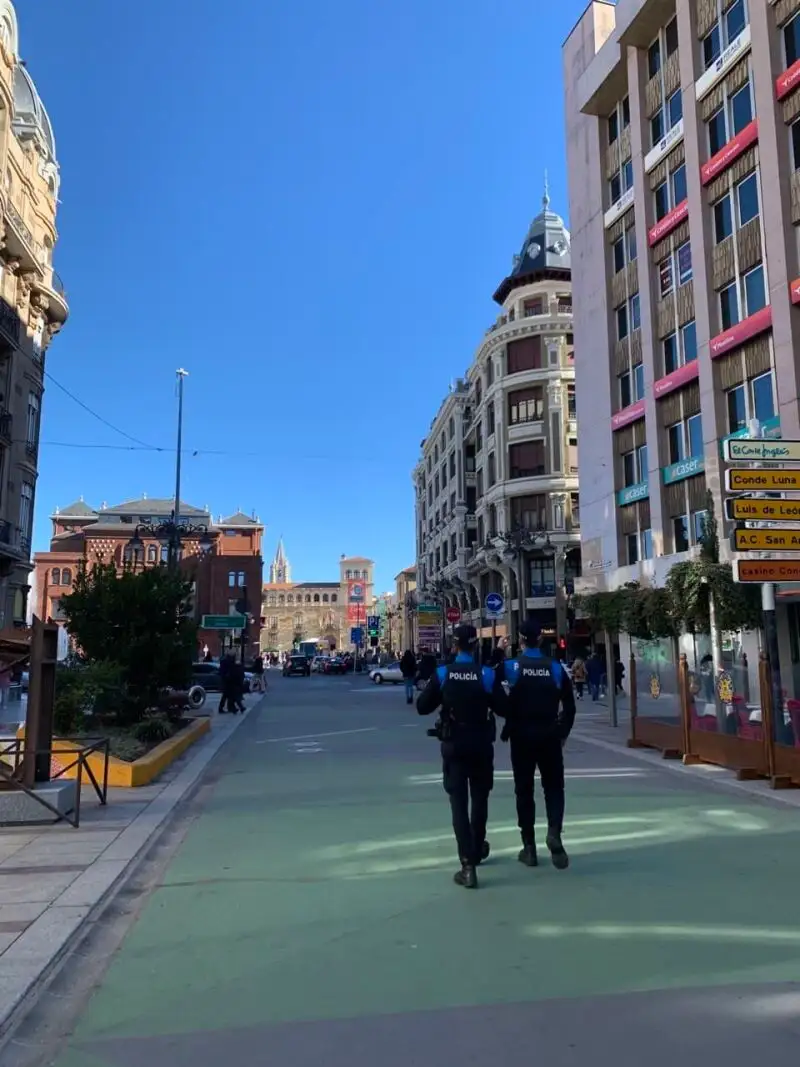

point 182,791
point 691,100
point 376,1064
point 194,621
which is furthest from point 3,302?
point 376,1064

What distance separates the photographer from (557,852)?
6.69m

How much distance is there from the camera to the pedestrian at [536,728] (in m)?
6.64

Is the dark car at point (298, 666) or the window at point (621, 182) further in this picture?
the dark car at point (298, 666)

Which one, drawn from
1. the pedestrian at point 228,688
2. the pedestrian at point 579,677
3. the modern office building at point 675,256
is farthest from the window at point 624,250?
the pedestrian at point 228,688

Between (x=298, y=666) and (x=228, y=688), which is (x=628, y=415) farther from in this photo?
(x=298, y=666)

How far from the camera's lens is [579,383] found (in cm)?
3572

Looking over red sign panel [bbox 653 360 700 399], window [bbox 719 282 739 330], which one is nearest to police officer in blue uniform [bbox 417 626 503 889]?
window [bbox 719 282 739 330]

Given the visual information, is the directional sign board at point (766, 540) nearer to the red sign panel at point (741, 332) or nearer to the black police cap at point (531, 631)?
the black police cap at point (531, 631)

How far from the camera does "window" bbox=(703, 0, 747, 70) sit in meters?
24.4

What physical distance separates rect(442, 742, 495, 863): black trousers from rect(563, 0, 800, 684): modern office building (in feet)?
54.7

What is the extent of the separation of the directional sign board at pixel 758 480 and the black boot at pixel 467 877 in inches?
305

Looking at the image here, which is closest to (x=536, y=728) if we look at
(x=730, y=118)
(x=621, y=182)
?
(x=730, y=118)

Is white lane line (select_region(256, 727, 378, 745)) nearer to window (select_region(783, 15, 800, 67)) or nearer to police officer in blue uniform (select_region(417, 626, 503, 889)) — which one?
police officer in blue uniform (select_region(417, 626, 503, 889))

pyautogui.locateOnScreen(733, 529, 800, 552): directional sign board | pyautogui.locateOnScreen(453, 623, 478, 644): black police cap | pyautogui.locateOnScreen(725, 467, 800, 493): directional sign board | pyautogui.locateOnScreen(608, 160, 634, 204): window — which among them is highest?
pyautogui.locateOnScreen(608, 160, 634, 204): window
